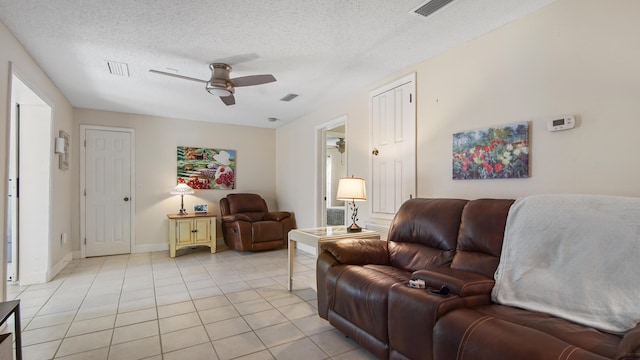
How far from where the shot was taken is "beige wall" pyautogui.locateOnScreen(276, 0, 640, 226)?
6.06ft

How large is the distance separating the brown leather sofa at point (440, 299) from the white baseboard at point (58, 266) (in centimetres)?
337

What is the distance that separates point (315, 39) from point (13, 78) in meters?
2.64

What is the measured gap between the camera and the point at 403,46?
2.79m

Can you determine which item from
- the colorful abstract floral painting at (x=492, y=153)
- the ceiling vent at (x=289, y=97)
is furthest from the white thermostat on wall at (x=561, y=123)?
the ceiling vent at (x=289, y=97)

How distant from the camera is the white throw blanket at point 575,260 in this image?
57.0 inches

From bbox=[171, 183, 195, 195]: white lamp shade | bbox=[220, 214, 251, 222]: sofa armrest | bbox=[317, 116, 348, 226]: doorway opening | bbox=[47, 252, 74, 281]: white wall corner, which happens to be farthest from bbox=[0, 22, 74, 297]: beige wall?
bbox=[317, 116, 348, 226]: doorway opening

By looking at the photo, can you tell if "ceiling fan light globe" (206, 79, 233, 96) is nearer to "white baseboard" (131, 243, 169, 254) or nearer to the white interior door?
the white interior door

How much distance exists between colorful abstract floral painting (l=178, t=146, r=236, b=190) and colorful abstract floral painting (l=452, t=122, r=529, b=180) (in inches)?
173

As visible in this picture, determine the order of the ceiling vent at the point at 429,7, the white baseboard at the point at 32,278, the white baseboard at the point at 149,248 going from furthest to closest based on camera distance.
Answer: the white baseboard at the point at 149,248 → the white baseboard at the point at 32,278 → the ceiling vent at the point at 429,7

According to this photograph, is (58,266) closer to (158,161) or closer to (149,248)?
(149,248)

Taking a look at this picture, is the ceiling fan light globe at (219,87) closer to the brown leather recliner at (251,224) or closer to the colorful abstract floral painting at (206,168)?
the brown leather recliner at (251,224)

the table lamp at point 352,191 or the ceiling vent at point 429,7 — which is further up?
the ceiling vent at point 429,7

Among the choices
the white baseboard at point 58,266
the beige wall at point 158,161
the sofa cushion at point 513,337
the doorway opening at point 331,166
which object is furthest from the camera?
the beige wall at point 158,161

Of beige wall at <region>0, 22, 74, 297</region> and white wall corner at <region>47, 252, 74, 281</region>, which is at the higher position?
beige wall at <region>0, 22, 74, 297</region>
